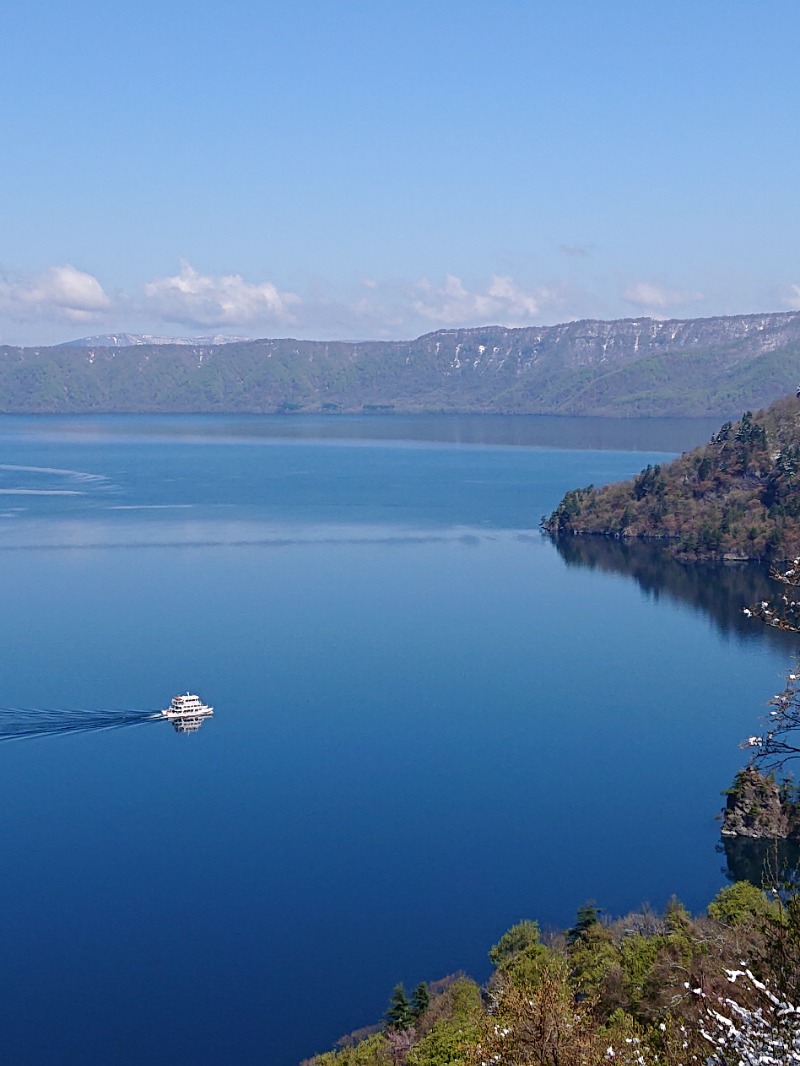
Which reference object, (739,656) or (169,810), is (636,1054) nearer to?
(169,810)

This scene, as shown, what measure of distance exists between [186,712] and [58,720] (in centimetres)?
343

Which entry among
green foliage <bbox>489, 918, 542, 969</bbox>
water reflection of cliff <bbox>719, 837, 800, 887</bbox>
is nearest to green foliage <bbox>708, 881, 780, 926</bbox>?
green foliage <bbox>489, 918, 542, 969</bbox>

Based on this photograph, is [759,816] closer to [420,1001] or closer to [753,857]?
[753,857]

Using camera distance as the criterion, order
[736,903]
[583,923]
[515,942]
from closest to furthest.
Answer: [736,903] → [515,942] → [583,923]

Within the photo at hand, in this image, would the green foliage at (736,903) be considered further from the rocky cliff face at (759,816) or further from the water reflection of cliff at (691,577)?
the water reflection of cliff at (691,577)

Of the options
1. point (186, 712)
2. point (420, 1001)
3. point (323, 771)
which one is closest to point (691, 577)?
point (186, 712)

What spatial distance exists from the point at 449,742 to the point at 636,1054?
2367 centimetres

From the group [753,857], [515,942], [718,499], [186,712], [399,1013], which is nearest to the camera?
[399,1013]

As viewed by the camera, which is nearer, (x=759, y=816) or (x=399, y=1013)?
(x=399, y=1013)

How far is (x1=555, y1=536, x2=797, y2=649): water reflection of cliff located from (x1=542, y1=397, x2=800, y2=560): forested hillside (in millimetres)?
1541

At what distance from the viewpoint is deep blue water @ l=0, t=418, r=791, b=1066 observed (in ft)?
64.2

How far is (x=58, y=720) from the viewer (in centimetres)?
3078

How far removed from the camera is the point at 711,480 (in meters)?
66.8

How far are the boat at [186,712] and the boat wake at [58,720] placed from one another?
34 cm
